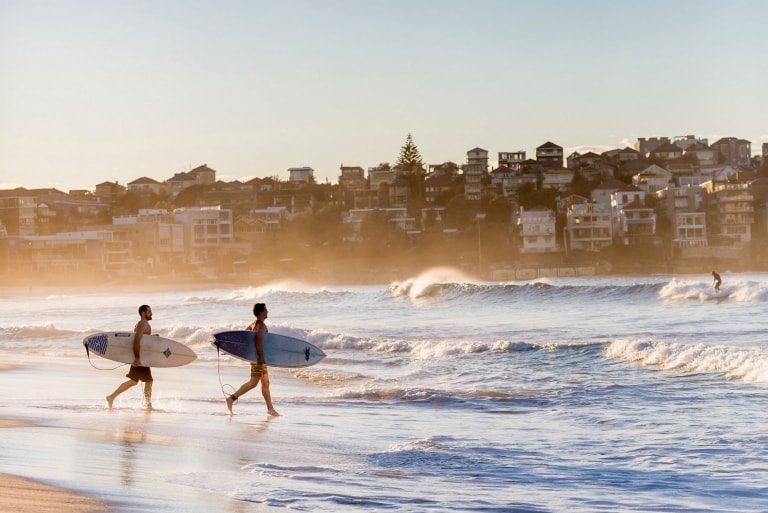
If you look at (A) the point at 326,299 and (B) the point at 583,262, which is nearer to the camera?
(A) the point at 326,299

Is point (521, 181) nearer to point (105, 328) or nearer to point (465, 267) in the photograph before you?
point (465, 267)

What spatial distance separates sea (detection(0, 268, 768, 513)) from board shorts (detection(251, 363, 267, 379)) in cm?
45

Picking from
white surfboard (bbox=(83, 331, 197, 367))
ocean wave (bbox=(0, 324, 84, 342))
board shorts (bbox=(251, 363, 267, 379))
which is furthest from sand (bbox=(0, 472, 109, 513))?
ocean wave (bbox=(0, 324, 84, 342))

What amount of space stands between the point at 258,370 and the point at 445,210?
118 m

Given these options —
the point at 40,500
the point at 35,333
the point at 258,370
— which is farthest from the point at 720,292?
the point at 40,500

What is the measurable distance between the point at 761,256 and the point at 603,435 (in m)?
102

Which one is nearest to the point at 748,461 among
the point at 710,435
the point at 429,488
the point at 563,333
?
the point at 710,435

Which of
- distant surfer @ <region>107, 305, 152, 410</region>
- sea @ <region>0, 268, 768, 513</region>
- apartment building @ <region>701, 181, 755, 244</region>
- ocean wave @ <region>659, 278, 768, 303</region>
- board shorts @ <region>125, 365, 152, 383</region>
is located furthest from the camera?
apartment building @ <region>701, 181, 755, 244</region>

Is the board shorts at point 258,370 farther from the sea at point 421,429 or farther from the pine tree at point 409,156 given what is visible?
the pine tree at point 409,156

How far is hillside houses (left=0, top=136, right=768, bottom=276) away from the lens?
113875mm

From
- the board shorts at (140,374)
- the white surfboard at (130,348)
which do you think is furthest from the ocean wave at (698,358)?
the board shorts at (140,374)

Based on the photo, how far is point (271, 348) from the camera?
14.9 metres

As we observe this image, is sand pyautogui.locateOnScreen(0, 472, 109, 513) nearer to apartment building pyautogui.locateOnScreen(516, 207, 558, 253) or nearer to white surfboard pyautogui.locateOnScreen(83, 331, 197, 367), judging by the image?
white surfboard pyautogui.locateOnScreen(83, 331, 197, 367)

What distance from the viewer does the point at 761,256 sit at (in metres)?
108
